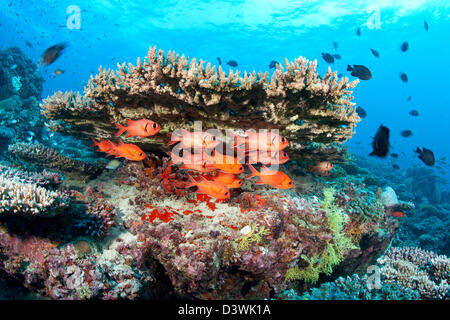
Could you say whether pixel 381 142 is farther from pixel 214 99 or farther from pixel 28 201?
pixel 28 201

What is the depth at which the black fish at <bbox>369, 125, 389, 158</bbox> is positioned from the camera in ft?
11.3

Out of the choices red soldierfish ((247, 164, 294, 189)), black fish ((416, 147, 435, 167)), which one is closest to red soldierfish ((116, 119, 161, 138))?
red soldierfish ((247, 164, 294, 189))

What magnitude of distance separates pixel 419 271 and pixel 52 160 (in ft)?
33.3

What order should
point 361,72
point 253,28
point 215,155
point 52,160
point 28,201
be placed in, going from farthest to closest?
1. point 253,28
2. point 361,72
3. point 52,160
4. point 215,155
5. point 28,201

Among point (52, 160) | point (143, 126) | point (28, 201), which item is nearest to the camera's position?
point (28, 201)

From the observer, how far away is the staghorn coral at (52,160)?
18.9 feet

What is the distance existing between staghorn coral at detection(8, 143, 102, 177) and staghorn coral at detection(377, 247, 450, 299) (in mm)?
7804

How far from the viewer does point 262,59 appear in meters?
52.0

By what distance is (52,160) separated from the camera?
19.9 ft

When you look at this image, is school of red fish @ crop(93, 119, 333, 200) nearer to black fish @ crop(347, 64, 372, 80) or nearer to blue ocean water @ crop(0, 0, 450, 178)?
black fish @ crop(347, 64, 372, 80)

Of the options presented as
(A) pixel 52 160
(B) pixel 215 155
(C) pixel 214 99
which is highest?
(C) pixel 214 99

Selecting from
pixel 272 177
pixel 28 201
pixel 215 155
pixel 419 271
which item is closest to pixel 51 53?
pixel 28 201

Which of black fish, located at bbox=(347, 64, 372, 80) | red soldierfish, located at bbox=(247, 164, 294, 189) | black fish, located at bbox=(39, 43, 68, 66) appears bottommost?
red soldierfish, located at bbox=(247, 164, 294, 189)
